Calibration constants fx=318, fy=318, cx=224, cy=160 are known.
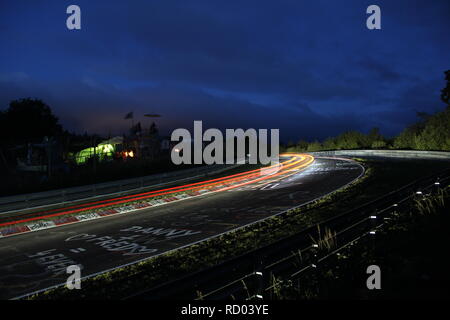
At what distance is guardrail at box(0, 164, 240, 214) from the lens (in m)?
16.9

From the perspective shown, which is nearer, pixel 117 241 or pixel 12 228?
pixel 117 241

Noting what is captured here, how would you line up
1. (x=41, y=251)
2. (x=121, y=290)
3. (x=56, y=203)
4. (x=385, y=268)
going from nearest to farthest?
(x=385, y=268) → (x=121, y=290) → (x=41, y=251) → (x=56, y=203)

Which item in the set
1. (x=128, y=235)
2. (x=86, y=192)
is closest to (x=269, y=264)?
(x=128, y=235)

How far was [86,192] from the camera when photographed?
65.9ft

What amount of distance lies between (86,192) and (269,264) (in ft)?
56.5

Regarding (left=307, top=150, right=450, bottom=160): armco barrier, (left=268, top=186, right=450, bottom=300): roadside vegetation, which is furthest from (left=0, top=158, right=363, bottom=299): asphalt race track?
(left=307, top=150, right=450, bottom=160): armco barrier

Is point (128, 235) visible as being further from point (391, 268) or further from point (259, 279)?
point (391, 268)

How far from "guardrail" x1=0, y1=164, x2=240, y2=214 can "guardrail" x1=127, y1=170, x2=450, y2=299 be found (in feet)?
46.6

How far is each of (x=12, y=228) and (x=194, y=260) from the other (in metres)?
9.86
